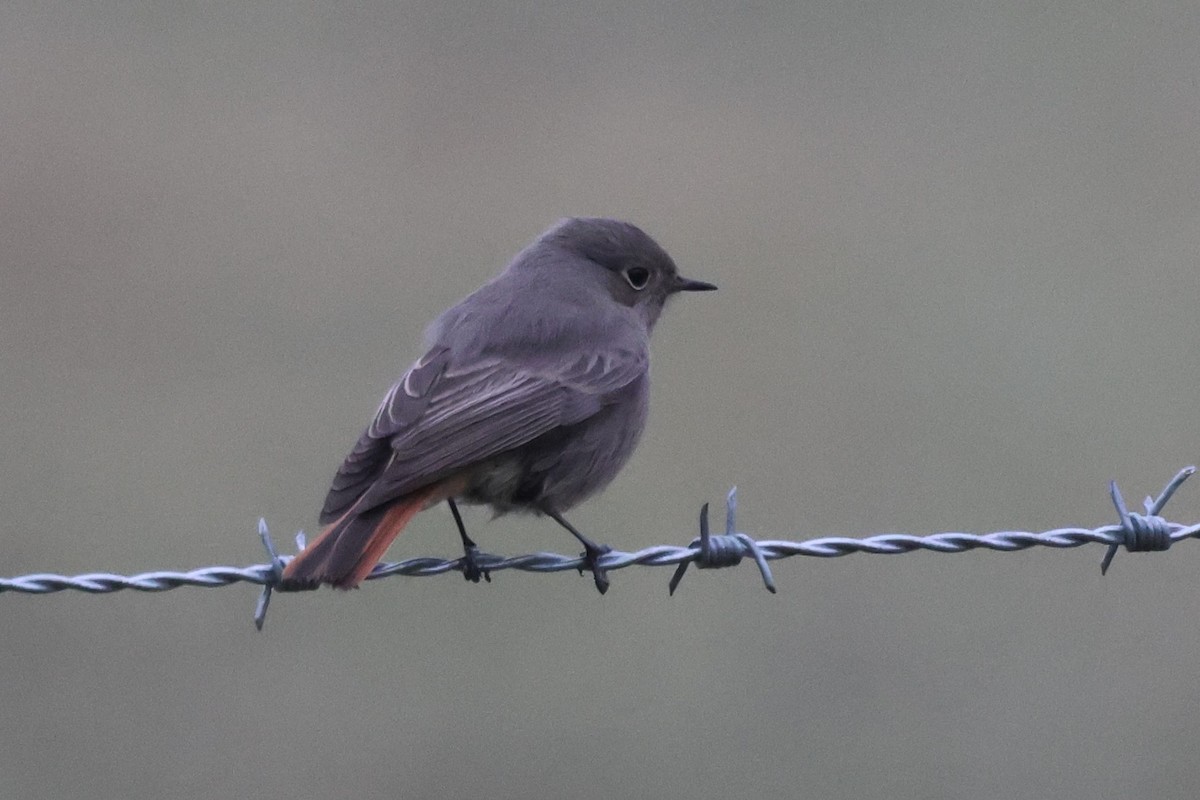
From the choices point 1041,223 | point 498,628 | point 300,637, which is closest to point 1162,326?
point 1041,223

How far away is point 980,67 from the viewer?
483 inches

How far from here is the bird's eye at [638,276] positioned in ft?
22.1

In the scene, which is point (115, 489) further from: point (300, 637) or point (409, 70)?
point (409, 70)

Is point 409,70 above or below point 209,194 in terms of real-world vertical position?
above

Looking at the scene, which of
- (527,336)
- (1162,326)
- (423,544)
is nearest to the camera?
(527,336)

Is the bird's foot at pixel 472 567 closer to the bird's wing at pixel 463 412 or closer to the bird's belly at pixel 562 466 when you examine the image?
the bird's belly at pixel 562 466

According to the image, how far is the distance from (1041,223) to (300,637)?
5386mm

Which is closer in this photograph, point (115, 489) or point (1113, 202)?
point (115, 489)

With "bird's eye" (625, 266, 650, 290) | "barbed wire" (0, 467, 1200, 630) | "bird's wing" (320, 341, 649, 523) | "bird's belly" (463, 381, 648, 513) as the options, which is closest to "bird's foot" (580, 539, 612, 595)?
"bird's belly" (463, 381, 648, 513)

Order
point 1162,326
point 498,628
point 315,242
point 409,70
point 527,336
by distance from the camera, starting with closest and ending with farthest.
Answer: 1. point 527,336
2. point 498,628
3. point 1162,326
4. point 315,242
5. point 409,70

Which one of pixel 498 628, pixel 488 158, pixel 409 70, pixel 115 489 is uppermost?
pixel 409 70

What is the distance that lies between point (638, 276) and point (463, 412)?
1.54 metres

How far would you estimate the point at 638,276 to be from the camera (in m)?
6.79

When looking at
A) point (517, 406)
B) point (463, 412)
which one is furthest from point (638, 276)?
point (463, 412)
